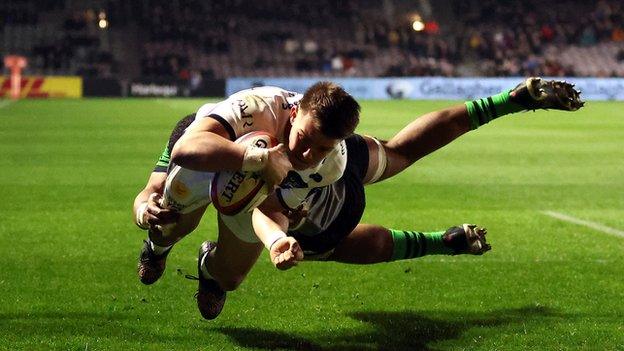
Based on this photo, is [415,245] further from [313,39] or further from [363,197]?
[313,39]

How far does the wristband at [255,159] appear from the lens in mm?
4867

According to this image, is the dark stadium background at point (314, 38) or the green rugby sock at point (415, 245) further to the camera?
the dark stadium background at point (314, 38)

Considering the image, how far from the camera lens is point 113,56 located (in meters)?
45.6

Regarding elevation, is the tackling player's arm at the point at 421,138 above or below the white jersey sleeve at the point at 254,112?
below

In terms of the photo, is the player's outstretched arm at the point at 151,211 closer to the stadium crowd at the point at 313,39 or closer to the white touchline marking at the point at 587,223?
the white touchline marking at the point at 587,223

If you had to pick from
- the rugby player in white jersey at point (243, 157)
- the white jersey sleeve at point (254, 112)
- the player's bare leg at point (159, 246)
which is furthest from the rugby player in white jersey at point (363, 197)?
the white jersey sleeve at point (254, 112)

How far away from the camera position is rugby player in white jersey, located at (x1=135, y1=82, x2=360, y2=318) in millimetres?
4977

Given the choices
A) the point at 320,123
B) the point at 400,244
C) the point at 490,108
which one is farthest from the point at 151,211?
the point at 490,108

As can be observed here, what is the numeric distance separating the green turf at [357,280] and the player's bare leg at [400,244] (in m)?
0.29

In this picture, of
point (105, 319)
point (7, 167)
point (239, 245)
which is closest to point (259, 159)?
point (239, 245)

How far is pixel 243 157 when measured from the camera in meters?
4.91

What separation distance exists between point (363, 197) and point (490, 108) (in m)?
1.14

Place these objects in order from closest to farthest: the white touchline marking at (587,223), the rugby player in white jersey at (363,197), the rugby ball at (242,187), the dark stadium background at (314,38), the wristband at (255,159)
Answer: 1. the wristband at (255,159)
2. the rugby ball at (242,187)
3. the rugby player in white jersey at (363,197)
4. the white touchline marking at (587,223)
5. the dark stadium background at (314,38)

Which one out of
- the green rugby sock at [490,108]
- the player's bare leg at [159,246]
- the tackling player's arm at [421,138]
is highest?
the green rugby sock at [490,108]
